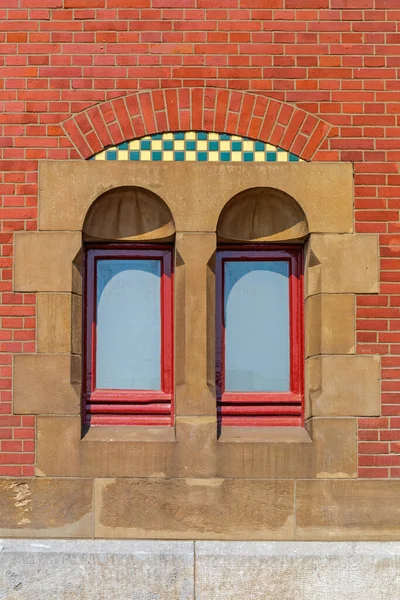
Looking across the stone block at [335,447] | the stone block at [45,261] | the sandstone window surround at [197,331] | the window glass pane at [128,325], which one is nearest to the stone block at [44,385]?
the sandstone window surround at [197,331]

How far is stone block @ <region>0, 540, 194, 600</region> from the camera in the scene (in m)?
6.03

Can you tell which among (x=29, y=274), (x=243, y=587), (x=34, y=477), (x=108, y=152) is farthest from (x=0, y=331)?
(x=243, y=587)

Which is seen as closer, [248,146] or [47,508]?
[47,508]

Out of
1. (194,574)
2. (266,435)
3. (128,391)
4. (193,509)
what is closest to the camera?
(194,574)

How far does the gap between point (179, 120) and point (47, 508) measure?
9.57ft

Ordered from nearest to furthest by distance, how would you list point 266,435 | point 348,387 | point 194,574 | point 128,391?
point 194,574 → point 348,387 → point 266,435 → point 128,391

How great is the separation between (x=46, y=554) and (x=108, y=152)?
9.39 ft

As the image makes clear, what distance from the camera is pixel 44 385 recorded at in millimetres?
6297

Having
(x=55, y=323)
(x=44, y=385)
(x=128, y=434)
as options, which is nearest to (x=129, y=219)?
(x=55, y=323)

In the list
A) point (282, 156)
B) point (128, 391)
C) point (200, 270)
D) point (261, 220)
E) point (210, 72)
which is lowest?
point (128, 391)

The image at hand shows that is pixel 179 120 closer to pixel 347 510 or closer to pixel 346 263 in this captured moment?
pixel 346 263

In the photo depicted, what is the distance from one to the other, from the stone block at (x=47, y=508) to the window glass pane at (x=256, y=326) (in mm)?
1336

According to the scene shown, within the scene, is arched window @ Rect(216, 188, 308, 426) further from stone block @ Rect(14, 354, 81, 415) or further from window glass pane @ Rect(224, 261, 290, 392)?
stone block @ Rect(14, 354, 81, 415)

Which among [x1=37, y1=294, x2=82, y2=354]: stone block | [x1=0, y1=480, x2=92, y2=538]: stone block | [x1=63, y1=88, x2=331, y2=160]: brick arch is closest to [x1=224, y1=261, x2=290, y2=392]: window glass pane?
[x1=63, y1=88, x2=331, y2=160]: brick arch
